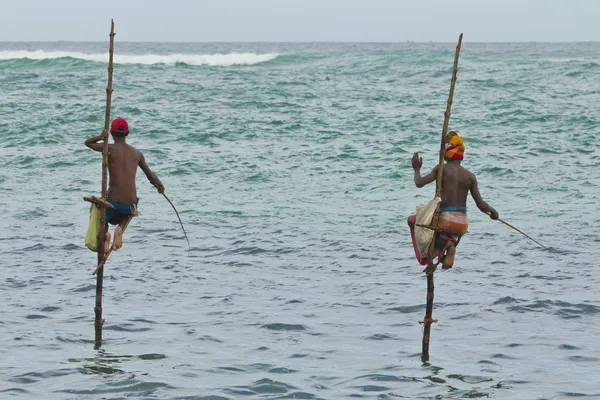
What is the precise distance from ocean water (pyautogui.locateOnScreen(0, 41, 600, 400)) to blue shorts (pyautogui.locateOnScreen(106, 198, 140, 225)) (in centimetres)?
156

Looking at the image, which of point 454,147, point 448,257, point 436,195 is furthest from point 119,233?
point 454,147

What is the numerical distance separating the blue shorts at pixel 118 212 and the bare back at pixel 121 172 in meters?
0.06

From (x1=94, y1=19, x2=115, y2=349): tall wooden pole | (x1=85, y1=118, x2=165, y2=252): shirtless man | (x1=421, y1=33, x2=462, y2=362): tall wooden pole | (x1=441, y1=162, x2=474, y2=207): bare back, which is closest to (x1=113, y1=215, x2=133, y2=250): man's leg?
(x1=85, y1=118, x2=165, y2=252): shirtless man

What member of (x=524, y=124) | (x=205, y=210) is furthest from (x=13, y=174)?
(x=524, y=124)

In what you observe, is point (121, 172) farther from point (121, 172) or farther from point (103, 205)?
point (103, 205)

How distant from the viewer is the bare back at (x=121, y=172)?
34.4ft

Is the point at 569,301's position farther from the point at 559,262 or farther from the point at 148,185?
the point at 148,185

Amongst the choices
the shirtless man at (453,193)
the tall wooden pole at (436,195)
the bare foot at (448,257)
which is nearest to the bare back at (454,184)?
the shirtless man at (453,193)

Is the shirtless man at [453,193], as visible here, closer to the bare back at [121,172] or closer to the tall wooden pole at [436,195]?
the tall wooden pole at [436,195]

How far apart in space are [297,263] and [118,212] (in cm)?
532

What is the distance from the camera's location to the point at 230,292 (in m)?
13.8

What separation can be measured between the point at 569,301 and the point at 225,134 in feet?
59.8

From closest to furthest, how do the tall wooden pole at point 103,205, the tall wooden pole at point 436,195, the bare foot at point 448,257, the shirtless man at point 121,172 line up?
the tall wooden pole at point 436,195, the tall wooden pole at point 103,205, the bare foot at point 448,257, the shirtless man at point 121,172

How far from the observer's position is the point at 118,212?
1063 cm
